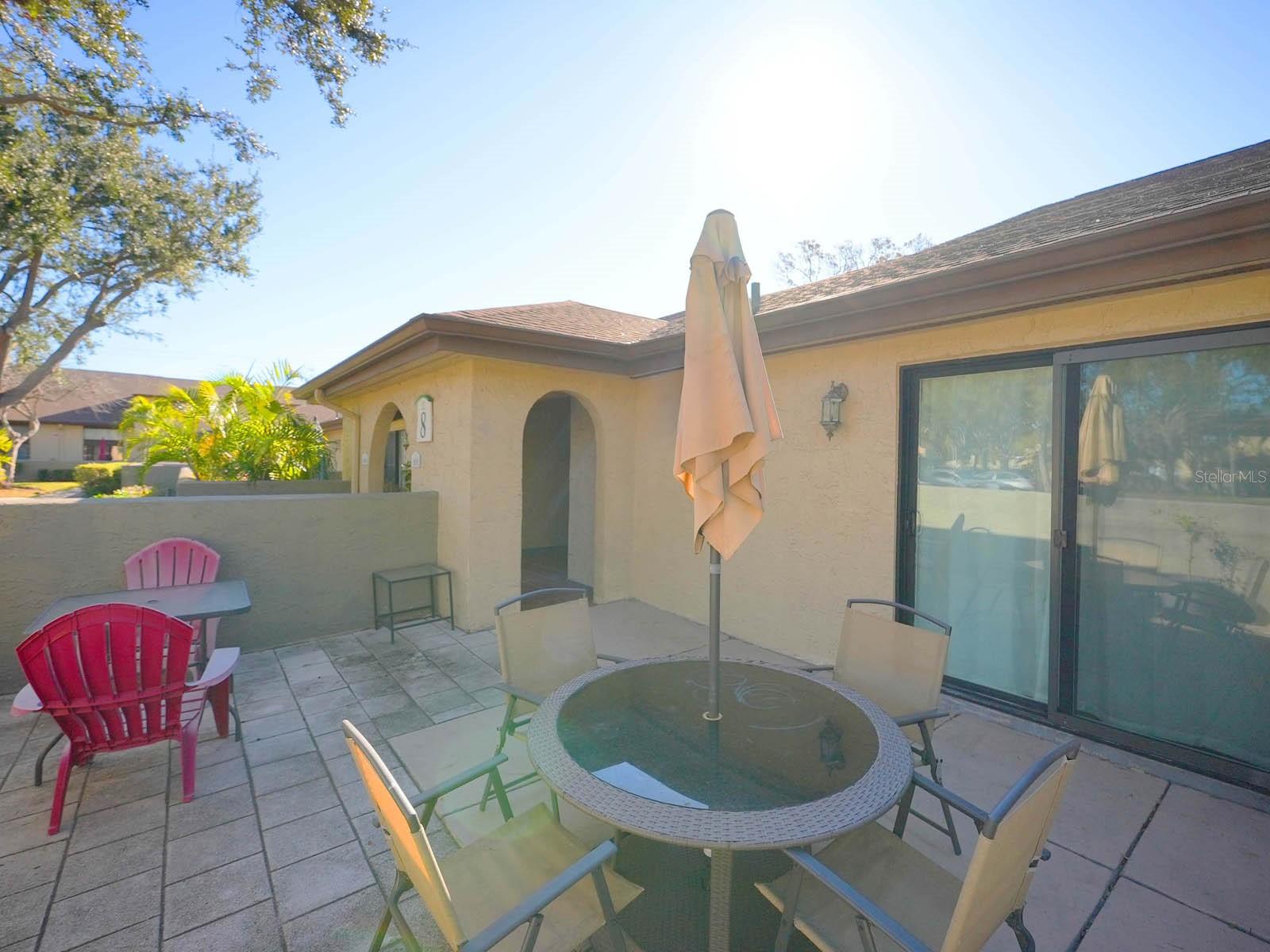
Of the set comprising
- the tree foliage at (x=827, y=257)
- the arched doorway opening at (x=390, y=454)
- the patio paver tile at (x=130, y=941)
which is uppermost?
the tree foliage at (x=827, y=257)

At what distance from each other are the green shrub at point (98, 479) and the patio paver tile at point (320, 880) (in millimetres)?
19507

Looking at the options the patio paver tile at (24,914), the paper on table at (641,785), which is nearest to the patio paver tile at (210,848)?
the patio paver tile at (24,914)

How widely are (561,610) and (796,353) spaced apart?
3528mm

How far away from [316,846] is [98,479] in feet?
79.9

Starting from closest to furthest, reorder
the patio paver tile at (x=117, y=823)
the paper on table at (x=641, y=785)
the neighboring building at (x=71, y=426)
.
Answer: the paper on table at (x=641, y=785) → the patio paver tile at (x=117, y=823) → the neighboring building at (x=71, y=426)

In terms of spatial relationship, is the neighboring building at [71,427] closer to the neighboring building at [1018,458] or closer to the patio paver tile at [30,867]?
the neighboring building at [1018,458]

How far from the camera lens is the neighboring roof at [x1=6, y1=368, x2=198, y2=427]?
109 feet

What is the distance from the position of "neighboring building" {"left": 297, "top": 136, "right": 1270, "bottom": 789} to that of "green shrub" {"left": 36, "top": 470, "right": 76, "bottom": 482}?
32.2 m

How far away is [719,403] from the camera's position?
7.86 feet

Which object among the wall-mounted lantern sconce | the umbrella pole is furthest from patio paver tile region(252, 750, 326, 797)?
the wall-mounted lantern sconce

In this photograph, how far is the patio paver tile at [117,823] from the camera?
2.88 meters

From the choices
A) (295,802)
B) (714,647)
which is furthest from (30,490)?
(714,647)

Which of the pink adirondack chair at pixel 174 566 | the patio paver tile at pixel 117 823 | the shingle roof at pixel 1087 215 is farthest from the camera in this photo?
the pink adirondack chair at pixel 174 566

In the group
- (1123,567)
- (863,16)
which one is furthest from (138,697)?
(863,16)
